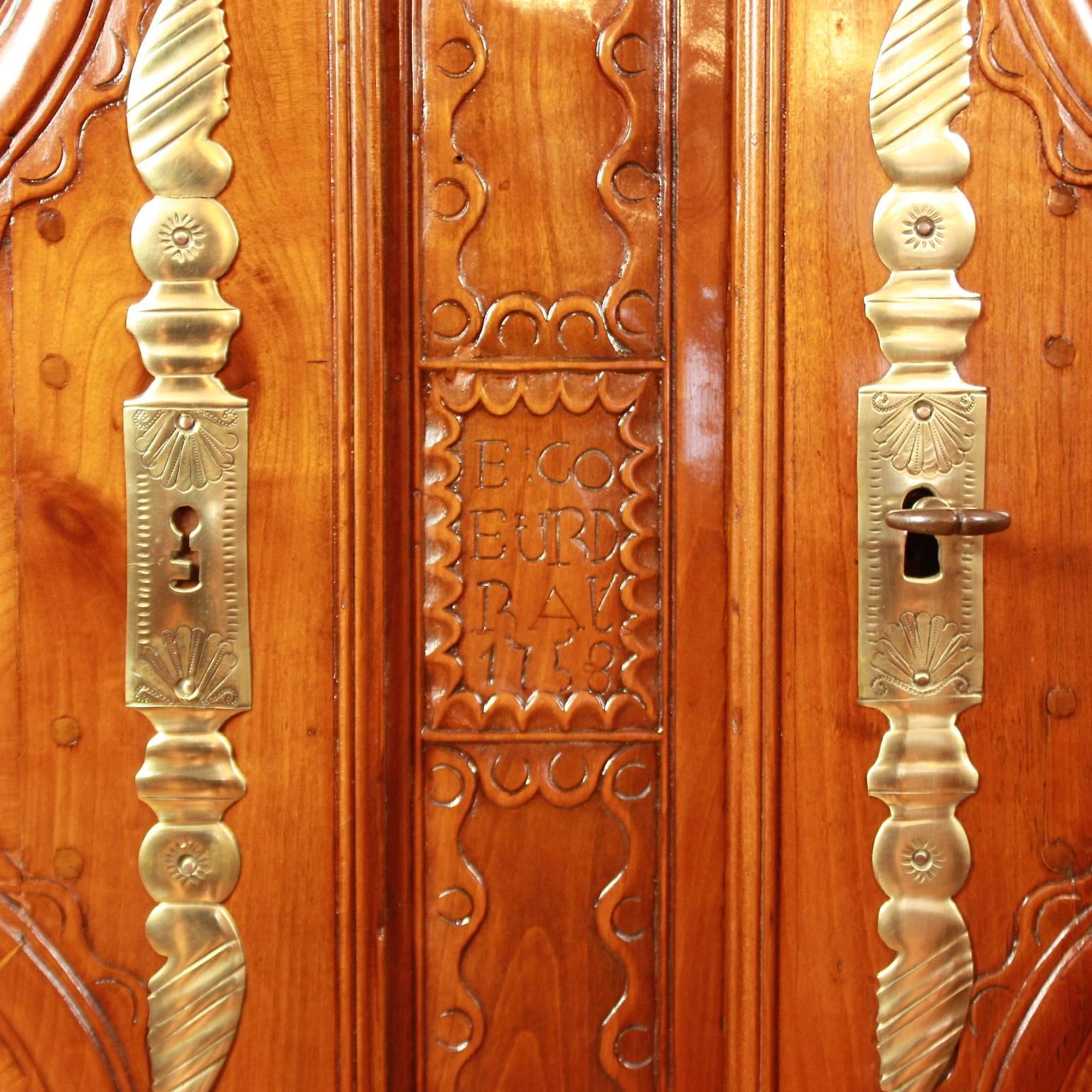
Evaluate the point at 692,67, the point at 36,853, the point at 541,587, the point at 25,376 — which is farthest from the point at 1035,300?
the point at 36,853

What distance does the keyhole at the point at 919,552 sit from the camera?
0.82 m

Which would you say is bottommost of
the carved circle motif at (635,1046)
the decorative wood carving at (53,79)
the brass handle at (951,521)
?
the carved circle motif at (635,1046)

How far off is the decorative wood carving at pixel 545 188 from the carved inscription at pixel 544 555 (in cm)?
5

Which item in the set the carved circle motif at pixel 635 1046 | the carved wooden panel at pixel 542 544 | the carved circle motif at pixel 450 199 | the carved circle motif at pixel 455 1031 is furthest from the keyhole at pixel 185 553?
the carved circle motif at pixel 635 1046

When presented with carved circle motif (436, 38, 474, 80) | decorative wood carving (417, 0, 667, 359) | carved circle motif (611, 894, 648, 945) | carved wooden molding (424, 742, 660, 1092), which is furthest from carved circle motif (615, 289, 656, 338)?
carved circle motif (611, 894, 648, 945)

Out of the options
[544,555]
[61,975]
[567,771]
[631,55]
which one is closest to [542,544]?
[544,555]

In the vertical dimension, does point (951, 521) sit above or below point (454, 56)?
below

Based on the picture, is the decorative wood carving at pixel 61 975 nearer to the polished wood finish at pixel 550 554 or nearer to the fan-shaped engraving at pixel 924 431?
the polished wood finish at pixel 550 554

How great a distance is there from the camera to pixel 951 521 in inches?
30.0

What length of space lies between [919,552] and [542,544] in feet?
1.06

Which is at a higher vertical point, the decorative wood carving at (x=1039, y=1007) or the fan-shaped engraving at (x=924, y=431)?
the fan-shaped engraving at (x=924, y=431)

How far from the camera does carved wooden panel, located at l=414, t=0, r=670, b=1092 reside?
83cm

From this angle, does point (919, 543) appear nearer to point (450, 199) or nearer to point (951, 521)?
point (951, 521)

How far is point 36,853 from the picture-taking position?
831mm
